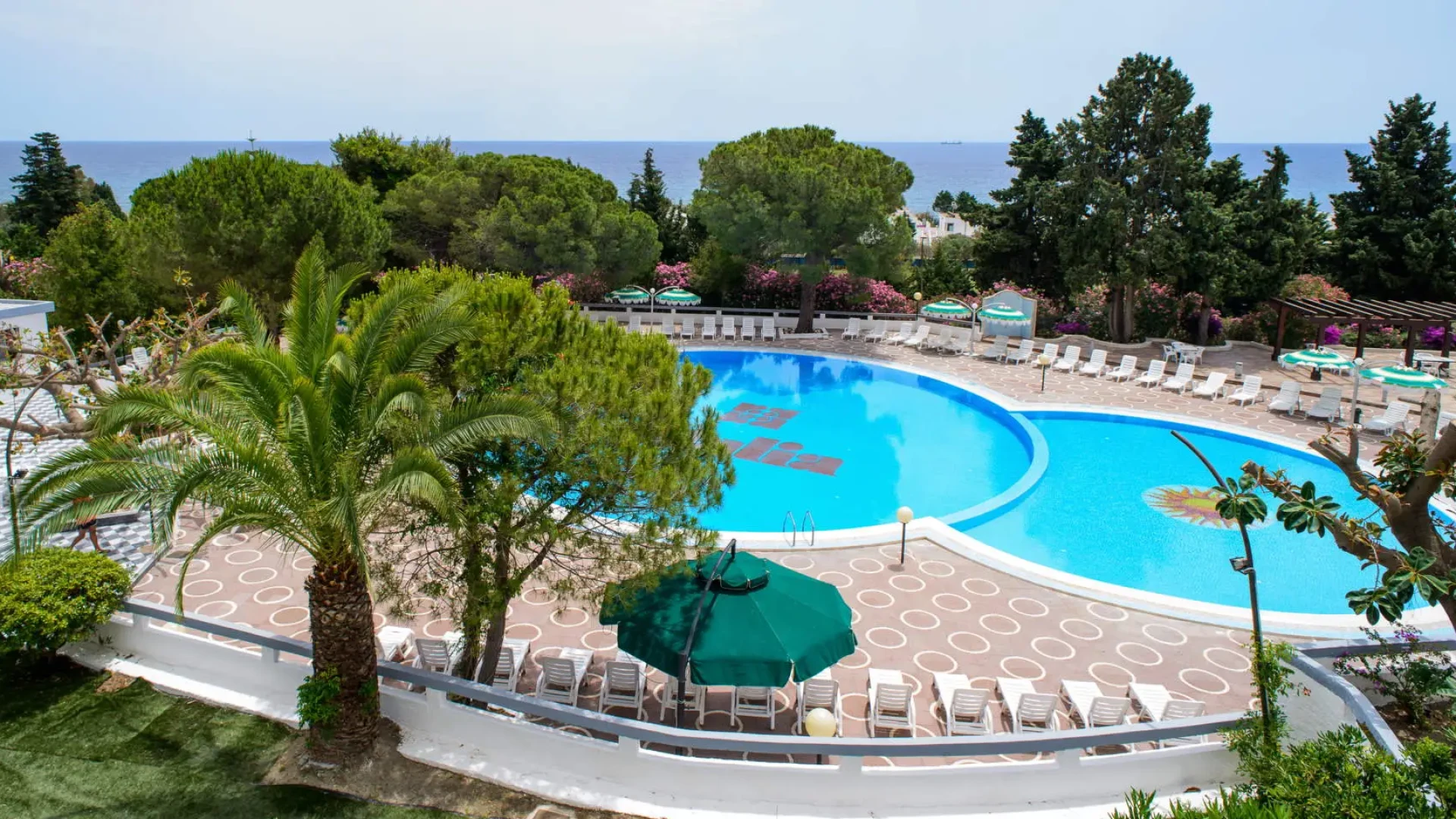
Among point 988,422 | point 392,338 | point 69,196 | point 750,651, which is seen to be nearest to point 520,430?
point 392,338

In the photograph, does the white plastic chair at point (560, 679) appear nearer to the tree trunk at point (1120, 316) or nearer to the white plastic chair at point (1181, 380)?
the white plastic chair at point (1181, 380)

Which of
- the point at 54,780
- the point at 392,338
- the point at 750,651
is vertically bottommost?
the point at 54,780

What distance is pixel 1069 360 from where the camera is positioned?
2530 cm

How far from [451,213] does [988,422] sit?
18780 millimetres

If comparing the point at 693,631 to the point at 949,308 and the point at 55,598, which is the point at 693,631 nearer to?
the point at 55,598

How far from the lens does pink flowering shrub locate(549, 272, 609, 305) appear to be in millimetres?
→ 29928

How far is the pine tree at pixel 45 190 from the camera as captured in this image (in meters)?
42.0

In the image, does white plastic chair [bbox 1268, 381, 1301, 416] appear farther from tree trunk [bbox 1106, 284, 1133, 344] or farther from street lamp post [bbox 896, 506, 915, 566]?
street lamp post [bbox 896, 506, 915, 566]

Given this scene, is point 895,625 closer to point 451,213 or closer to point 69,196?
point 451,213

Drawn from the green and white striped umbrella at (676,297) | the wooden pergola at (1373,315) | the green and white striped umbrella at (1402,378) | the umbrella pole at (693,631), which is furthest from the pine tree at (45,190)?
the green and white striped umbrella at (1402,378)

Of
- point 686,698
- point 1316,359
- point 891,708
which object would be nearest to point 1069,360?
point 1316,359

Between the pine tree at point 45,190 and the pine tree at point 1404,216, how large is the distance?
52.8 meters

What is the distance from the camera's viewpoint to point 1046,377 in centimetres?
2467

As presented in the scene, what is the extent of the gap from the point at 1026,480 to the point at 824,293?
1572 centimetres
